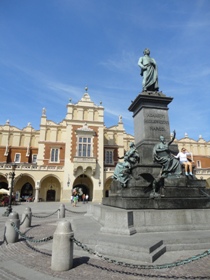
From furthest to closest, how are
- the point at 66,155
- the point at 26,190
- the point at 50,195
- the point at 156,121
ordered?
the point at 26,190 < the point at 50,195 < the point at 66,155 < the point at 156,121

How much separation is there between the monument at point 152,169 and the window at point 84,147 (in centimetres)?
2255

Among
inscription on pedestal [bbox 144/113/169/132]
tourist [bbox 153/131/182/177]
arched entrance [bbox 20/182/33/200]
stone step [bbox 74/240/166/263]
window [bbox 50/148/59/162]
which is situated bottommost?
stone step [bbox 74/240/166/263]

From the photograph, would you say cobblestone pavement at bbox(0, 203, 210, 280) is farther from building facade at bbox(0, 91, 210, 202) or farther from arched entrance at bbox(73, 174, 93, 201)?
arched entrance at bbox(73, 174, 93, 201)

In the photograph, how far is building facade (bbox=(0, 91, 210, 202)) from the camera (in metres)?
29.8

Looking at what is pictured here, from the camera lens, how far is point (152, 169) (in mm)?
7059

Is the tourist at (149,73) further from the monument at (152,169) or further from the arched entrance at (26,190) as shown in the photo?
the arched entrance at (26,190)

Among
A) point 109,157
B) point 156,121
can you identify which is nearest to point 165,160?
point 156,121

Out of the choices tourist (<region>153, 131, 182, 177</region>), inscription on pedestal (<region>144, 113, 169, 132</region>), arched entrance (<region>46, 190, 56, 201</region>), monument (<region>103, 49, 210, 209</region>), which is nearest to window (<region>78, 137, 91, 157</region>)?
arched entrance (<region>46, 190, 56, 201</region>)

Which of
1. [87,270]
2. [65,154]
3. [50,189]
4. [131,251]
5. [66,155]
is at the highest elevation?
[65,154]

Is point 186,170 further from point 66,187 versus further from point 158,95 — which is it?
point 66,187

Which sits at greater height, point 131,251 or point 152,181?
point 152,181

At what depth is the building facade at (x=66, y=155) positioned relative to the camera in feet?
97.6

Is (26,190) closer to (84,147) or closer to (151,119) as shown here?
(84,147)

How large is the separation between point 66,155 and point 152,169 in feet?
81.3
